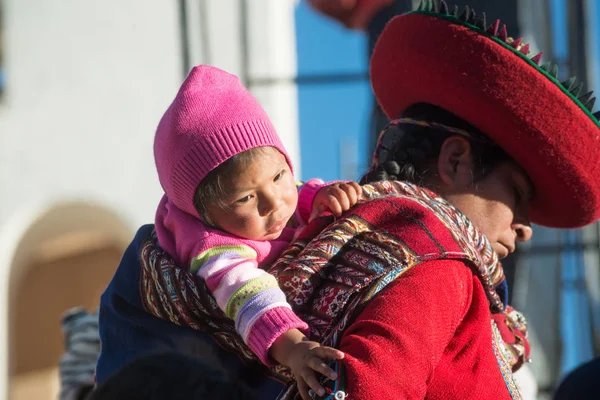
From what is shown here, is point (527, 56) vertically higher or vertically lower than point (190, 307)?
higher

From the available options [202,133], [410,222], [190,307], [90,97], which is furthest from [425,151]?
[90,97]

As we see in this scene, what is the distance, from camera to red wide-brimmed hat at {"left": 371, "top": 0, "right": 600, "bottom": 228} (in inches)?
63.0

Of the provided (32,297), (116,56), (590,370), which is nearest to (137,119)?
(116,56)

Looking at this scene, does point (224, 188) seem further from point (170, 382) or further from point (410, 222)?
point (170, 382)

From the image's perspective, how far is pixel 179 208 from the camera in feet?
5.22

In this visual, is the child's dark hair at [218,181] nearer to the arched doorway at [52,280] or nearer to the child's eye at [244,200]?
the child's eye at [244,200]

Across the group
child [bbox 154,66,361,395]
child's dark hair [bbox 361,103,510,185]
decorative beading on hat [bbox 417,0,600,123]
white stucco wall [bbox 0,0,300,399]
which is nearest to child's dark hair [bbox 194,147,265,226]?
child [bbox 154,66,361,395]

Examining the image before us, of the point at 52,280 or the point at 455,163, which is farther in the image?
the point at 52,280

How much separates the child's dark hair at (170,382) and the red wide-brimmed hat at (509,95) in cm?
71

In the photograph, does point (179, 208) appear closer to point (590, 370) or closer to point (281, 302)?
point (281, 302)

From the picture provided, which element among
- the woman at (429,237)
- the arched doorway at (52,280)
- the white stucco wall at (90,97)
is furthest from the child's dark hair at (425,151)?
the arched doorway at (52,280)

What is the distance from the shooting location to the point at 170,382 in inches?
45.4

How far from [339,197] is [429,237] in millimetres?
186

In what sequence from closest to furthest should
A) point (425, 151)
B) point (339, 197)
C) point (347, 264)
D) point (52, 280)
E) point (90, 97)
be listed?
1. point (347, 264)
2. point (339, 197)
3. point (425, 151)
4. point (90, 97)
5. point (52, 280)
